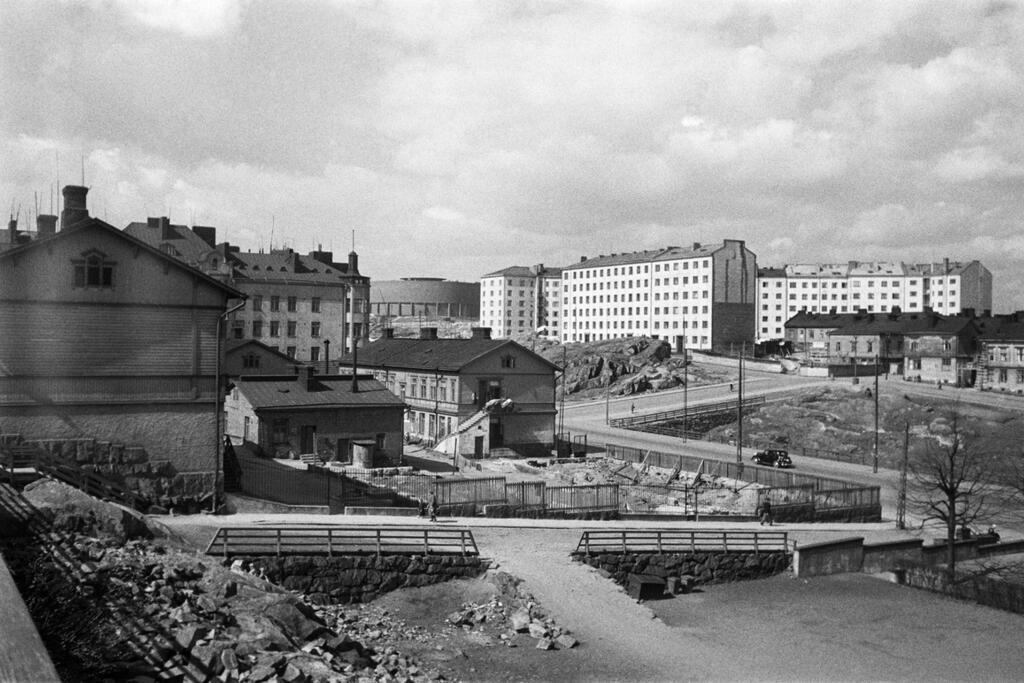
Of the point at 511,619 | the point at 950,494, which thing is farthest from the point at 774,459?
the point at 511,619

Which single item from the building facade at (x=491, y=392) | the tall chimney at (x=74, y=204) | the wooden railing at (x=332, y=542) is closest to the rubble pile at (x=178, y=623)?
the wooden railing at (x=332, y=542)

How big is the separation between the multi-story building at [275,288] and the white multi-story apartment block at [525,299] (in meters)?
87.1

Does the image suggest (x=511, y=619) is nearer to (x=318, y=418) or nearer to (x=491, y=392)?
(x=318, y=418)

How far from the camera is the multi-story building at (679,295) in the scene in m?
121

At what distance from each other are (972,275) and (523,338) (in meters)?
73.7

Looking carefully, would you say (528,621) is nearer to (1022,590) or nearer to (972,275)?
(1022,590)

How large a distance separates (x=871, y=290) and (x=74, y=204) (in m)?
138

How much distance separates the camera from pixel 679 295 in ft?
409

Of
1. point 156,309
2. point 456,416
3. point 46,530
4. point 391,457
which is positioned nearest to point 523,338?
point 456,416

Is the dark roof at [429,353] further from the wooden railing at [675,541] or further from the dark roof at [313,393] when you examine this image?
the wooden railing at [675,541]

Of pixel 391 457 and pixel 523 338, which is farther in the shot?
pixel 523 338

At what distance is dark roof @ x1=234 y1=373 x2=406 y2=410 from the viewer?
39.5 metres

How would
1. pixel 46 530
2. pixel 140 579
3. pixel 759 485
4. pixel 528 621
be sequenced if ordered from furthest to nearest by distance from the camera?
pixel 759 485, pixel 528 621, pixel 46 530, pixel 140 579

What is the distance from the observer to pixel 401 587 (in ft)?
73.2
